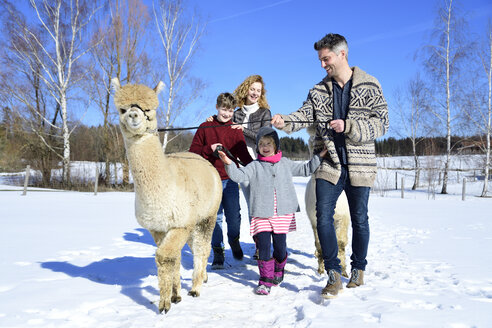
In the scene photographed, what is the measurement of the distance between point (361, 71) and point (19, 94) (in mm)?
18006

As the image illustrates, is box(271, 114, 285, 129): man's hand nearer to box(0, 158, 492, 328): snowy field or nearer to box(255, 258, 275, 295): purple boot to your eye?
box(255, 258, 275, 295): purple boot

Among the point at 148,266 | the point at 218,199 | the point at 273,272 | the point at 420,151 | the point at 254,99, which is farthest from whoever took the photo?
the point at 420,151

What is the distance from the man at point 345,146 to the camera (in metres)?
2.90

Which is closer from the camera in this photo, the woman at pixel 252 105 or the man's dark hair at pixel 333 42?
the man's dark hair at pixel 333 42

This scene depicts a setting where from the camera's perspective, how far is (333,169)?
9.75 feet

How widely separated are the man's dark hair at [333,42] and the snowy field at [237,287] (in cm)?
207

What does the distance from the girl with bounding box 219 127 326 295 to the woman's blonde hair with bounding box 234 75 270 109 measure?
1.10 metres

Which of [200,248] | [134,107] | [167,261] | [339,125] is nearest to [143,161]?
[134,107]

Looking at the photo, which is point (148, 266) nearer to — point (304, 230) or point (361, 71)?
point (361, 71)

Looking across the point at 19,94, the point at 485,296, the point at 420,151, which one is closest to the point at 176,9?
the point at 19,94

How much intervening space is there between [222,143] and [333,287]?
2140 mm

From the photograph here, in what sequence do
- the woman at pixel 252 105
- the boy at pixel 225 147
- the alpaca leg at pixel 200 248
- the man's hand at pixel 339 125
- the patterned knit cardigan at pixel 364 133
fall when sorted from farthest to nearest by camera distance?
the woman at pixel 252 105, the boy at pixel 225 147, the alpaca leg at pixel 200 248, the patterned knit cardigan at pixel 364 133, the man's hand at pixel 339 125

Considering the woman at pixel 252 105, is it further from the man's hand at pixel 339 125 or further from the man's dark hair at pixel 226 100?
the man's hand at pixel 339 125

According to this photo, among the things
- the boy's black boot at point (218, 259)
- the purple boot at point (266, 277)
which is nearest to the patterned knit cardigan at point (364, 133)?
the purple boot at point (266, 277)
